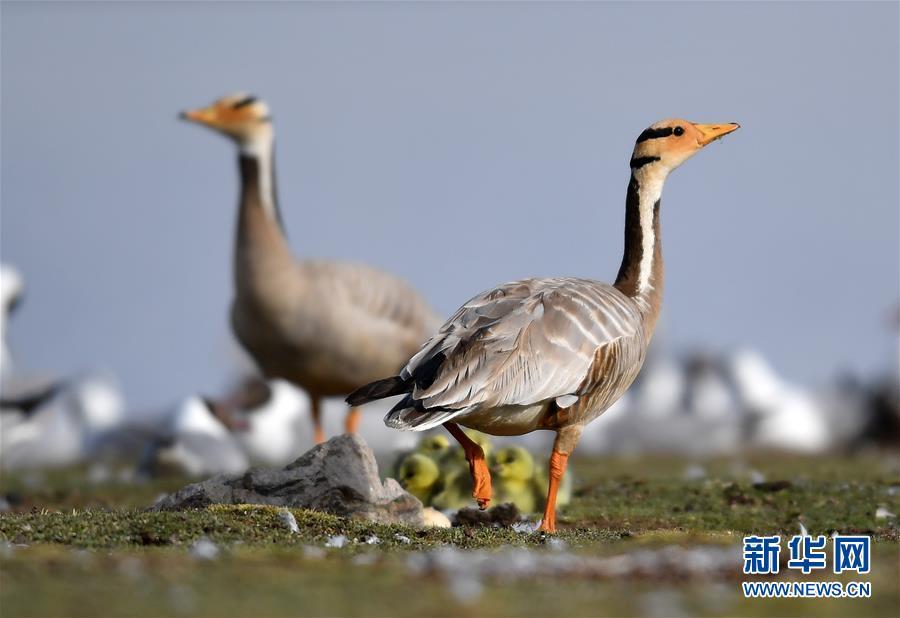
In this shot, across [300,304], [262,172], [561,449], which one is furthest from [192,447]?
[561,449]

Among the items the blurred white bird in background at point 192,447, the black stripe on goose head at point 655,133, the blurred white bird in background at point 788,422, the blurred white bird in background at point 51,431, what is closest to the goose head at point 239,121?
the blurred white bird in background at point 192,447

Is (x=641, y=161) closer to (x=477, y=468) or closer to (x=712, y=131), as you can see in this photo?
(x=712, y=131)

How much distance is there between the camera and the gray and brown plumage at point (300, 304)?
15648 mm

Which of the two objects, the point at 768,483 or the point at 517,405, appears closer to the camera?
the point at 517,405

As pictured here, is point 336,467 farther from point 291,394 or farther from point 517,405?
point 291,394

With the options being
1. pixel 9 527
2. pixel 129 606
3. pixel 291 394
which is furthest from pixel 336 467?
pixel 291 394

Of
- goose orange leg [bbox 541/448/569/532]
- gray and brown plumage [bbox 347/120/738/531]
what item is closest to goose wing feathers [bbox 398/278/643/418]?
gray and brown plumage [bbox 347/120/738/531]

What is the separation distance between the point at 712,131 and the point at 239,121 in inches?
294

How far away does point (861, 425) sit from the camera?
26.5 m

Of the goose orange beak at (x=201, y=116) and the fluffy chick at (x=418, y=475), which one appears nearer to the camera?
the fluffy chick at (x=418, y=475)

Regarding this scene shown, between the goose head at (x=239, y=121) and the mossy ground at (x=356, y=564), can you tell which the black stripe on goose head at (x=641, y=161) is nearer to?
the mossy ground at (x=356, y=564)

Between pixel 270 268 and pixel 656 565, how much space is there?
980 centimetres

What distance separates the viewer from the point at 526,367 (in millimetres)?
8945

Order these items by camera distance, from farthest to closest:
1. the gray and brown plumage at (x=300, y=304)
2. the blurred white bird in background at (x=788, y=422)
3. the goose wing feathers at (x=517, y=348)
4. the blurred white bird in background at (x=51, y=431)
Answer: the blurred white bird in background at (x=788, y=422) → the blurred white bird in background at (x=51, y=431) → the gray and brown plumage at (x=300, y=304) → the goose wing feathers at (x=517, y=348)
